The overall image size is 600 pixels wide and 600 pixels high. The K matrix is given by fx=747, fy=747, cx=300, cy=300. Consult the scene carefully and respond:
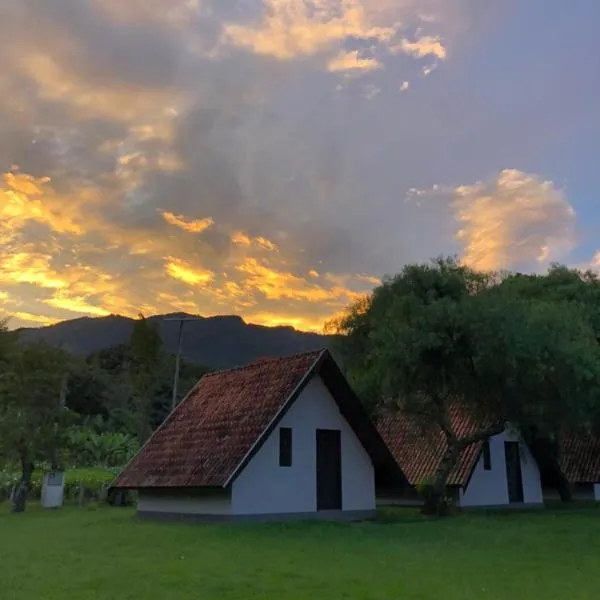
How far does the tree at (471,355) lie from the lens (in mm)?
19719

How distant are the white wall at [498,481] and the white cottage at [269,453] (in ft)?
13.7

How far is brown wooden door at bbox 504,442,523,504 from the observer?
2695 cm

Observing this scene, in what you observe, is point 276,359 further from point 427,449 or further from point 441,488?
point 427,449

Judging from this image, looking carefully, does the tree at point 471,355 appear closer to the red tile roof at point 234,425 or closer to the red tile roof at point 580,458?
the red tile roof at point 234,425

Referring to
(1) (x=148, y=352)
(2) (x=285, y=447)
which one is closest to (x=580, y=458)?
(2) (x=285, y=447)

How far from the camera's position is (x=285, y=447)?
1959cm

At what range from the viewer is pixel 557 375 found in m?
20.4

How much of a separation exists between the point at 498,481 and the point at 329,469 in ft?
27.8

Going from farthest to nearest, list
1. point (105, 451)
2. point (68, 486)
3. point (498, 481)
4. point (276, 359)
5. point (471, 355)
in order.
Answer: point (105, 451), point (68, 486), point (498, 481), point (276, 359), point (471, 355)

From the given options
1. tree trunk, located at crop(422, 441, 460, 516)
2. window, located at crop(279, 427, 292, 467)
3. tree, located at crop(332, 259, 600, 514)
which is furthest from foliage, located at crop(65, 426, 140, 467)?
tree trunk, located at crop(422, 441, 460, 516)

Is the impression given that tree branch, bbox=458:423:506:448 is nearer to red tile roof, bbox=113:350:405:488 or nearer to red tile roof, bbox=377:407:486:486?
red tile roof, bbox=377:407:486:486

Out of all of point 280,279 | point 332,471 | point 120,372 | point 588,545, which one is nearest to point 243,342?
point 120,372

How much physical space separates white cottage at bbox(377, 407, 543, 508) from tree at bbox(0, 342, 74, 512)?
1131 centimetres

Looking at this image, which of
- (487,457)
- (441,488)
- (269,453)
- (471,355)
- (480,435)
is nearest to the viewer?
(269,453)
